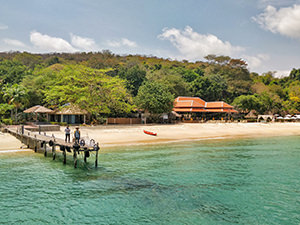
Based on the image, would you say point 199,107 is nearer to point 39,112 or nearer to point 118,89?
point 118,89

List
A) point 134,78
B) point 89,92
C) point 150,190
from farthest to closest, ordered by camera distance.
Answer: point 134,78 < point 89,92 < point 150,190

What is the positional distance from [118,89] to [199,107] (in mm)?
21387

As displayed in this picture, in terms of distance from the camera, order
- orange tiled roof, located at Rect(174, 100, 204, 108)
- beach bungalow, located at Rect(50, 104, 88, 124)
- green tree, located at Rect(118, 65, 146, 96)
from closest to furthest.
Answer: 1. beach bungalow, located at Rect(50, 104, 88, 124)
2. orange tiled roof, located at Rect(174, 100, 204, 108)
3. green tree, located at Rect(118, 65, 146, 96)

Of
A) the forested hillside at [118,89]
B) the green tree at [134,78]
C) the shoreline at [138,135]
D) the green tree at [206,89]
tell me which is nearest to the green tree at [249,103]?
the forested hillside at [118,89]

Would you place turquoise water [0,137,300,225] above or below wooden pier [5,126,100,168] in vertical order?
below

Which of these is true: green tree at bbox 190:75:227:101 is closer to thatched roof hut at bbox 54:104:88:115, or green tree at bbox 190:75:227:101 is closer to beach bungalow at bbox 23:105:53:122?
thatched roof hut at bbox 54:104:88:115

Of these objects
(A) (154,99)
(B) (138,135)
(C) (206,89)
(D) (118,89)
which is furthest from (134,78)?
(B) (138,135)

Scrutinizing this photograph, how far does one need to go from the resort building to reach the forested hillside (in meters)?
3.18

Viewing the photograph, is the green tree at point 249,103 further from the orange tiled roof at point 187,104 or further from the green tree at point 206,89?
the orange tiled roof at point 187,104

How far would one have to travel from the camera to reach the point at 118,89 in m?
42.7

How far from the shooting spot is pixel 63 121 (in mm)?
40375

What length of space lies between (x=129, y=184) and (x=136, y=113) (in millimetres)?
35956

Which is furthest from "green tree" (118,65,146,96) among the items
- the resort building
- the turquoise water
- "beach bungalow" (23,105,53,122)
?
the turquoise water

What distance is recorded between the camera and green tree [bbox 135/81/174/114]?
147 feet
